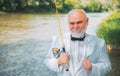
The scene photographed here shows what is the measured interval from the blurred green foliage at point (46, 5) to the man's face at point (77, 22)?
1025 inches

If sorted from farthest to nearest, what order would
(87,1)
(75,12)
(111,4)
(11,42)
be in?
1. (87,1)
2. (111,4)
3. (11,42)
4. (75,12)

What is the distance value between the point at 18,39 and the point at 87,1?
47.7 ft

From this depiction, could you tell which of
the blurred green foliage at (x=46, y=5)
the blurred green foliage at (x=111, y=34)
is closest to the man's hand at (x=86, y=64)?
the blurred green foliage at (x=111, y=34)

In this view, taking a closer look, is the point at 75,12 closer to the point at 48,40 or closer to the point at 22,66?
the point at 22,66

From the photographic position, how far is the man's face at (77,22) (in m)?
2.51

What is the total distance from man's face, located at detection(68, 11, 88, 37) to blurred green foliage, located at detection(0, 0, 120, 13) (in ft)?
85.4

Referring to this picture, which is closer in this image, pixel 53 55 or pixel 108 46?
pixel 53 55

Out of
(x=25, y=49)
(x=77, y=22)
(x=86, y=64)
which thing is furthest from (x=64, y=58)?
(x=25, y=49)

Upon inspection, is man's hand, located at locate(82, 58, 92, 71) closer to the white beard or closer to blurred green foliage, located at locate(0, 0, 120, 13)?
the white beard

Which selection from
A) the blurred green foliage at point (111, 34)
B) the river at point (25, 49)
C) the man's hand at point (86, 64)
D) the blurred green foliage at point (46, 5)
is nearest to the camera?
the man's hand at point (86, 64)

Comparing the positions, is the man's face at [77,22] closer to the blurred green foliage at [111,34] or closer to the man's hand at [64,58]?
the man's hand at [64,58]

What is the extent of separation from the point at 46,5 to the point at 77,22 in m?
35.0

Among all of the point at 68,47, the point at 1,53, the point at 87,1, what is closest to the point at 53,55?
the point at 68,47

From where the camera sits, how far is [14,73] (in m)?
12.1
